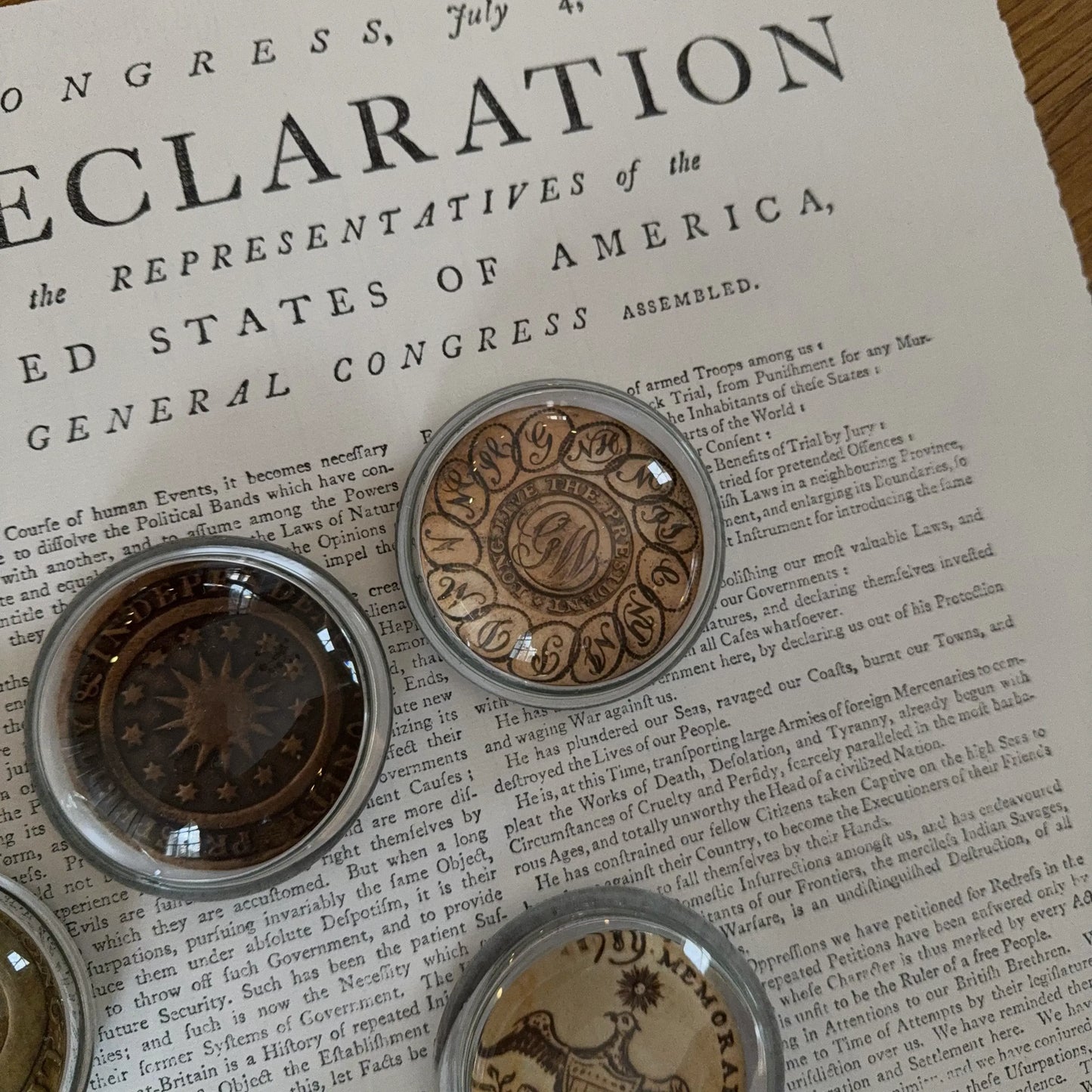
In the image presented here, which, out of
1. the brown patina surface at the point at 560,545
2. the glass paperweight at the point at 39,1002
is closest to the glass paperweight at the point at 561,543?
the brown patina surface at the point at 560,545

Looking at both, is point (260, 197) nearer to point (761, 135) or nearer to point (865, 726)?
point (761, 135)

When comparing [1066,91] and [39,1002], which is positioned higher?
[1066,91]

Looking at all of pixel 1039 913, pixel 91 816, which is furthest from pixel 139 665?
pixel 1039 913

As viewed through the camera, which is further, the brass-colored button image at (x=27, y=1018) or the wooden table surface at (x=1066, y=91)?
the wooden table surface at (x=1066, y=91)

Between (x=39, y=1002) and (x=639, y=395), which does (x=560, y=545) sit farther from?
(x=39, y=1002)

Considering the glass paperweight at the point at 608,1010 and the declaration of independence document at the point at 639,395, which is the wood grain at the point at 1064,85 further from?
the glass paperweight at the point at 608,1010

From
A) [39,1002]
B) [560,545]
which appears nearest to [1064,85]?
[560,545]

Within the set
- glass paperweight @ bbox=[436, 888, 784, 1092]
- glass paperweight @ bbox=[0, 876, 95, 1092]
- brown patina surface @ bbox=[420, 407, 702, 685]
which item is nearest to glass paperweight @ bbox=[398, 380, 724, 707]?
brown patina surface @ bbox=[420, 407, 702, 685]
